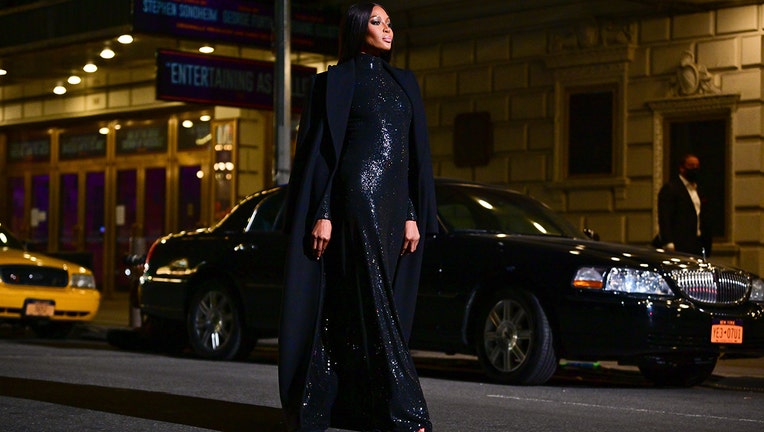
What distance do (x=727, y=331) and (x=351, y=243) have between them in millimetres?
4866

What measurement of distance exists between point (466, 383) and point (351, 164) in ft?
15.1

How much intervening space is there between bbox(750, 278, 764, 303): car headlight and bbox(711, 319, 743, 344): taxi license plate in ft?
1.51

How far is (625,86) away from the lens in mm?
19453

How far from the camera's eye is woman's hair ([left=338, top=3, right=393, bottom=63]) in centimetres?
654

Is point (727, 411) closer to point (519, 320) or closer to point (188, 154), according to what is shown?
point (519, 320)

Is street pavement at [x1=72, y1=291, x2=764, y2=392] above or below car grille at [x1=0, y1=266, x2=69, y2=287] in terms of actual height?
below

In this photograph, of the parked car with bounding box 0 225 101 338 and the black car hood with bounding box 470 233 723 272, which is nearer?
the black car hood with bounding box 470 233 723 272

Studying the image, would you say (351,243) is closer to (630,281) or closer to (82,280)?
(630,281)

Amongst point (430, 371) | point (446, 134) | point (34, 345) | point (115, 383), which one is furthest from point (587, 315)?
point (446, 134)

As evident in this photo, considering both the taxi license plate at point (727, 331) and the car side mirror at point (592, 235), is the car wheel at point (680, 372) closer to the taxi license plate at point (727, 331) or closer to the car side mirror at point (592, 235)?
the taxi license plate at point (727, 331)

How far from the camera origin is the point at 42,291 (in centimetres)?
1653

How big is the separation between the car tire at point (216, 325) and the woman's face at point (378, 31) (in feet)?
21.1

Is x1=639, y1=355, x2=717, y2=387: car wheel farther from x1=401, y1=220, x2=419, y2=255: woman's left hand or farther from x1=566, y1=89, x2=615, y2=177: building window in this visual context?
x1=566, y1=89, x2=615, y2=177: building window

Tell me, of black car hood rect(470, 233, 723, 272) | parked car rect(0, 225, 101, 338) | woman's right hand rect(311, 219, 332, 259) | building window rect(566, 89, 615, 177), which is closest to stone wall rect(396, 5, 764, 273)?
building window rect(566, 89, 615, 177)
